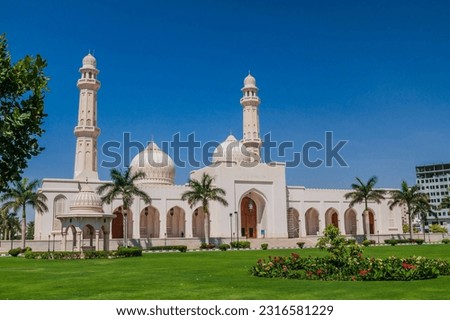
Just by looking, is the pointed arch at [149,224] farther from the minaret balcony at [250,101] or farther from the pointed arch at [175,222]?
Result: the minaret balcony at [250,101]

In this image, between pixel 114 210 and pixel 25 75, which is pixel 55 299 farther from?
pixel 114 210

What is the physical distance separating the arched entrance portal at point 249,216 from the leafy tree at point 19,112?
41.2m

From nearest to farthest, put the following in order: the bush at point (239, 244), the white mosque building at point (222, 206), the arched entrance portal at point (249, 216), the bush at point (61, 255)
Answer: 1. the bush at point (61, 255)
2. the bush at point (239, 244)
3. the white mosque building at point (222, 206)
4. the arched entrance portal at point (249, 216)

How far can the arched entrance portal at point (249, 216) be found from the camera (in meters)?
53.2

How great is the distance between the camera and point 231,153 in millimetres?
52719

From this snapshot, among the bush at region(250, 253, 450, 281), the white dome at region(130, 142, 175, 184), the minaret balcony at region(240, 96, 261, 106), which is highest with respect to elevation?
the minaret balcony at region(240, 96, 261, 106)

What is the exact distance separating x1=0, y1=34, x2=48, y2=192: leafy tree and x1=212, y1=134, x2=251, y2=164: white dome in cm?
3923

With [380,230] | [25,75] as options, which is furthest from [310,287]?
[380,230]

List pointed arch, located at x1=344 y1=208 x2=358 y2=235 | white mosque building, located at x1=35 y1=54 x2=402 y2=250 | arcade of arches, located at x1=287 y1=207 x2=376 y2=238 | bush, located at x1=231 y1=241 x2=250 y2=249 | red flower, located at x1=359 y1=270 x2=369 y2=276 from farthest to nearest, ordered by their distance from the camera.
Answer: pointed arch, located at x1=344 y1=208 x2=358 y2=235, arcade of arches, located at x1=287 y1=207 x2=376 y2=238, white mosque building, located at x1=35 y1=54 x2=402 y2=250, bush, located at x1=231 y1=241 x2=250 y2=249, red flower, located at x1=359 y1=270 x2=369 y2=276

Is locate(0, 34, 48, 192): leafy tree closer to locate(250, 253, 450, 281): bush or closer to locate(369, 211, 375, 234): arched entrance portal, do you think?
locate(250, 253, 450, 281): bush

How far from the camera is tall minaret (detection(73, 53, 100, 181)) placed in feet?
147

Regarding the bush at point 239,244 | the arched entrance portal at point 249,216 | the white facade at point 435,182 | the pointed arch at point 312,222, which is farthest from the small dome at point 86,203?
the white facade at point 435,182

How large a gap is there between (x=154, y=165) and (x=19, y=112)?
Answer: 40.1 m

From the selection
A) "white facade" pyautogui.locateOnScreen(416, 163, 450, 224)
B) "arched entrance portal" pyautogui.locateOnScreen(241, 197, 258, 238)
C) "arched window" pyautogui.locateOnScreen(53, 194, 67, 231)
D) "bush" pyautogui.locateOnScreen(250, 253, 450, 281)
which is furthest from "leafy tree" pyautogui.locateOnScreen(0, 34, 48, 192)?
"white facade" pyautogui.locateOnScreen(416, 163, 450, 224)
